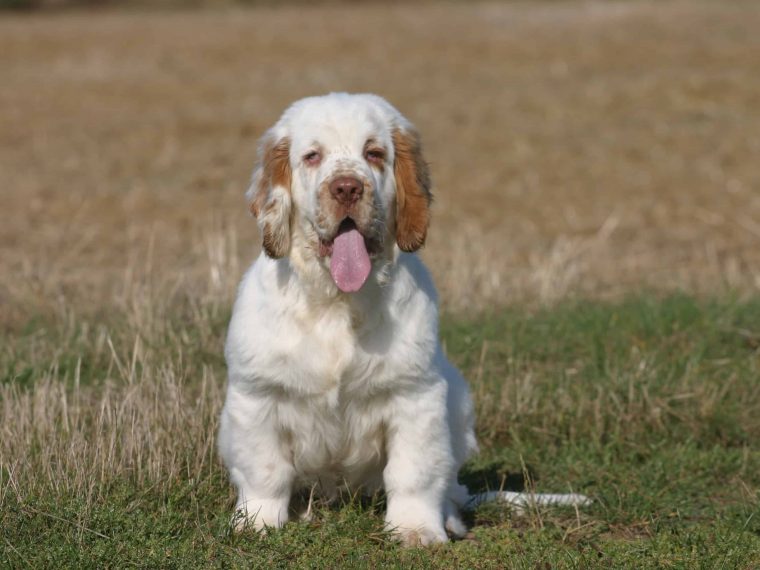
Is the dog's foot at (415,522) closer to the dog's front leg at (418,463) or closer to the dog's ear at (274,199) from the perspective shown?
the dog's front leg at (418,463)

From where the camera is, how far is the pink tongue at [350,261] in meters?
4.62

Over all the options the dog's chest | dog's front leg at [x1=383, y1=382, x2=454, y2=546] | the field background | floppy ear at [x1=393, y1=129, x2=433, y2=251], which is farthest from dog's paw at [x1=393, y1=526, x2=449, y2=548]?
floppy ear at [x1=393, y1=129, x2=433, y2=251]

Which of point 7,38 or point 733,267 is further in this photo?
point 7,38

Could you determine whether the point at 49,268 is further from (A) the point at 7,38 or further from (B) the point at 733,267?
(A) the point at 7,38

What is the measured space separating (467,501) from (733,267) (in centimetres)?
501

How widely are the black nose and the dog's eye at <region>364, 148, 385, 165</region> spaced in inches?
8.9

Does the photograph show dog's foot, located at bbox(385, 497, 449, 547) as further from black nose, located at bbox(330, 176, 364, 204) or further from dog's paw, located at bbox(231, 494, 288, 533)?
black nose, located at bbox(330, 176, 364, 204)

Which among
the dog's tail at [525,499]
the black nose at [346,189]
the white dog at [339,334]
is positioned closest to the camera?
the black nose at [346,189]

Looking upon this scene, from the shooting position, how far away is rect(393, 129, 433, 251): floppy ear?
188 inches

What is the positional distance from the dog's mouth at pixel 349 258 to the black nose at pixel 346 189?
104 millimetres

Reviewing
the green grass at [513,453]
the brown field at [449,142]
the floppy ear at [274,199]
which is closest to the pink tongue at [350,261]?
the floppy ear at [274,199]

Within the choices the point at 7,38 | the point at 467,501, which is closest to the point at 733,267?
the point at 467,501

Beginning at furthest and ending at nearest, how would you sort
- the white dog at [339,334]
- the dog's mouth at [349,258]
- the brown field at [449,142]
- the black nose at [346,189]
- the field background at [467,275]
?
the brown field at [449,142], the field background at [467,275], the white dog at [339,334], the dog's mouth at [349,258], the black nose at [346,189]

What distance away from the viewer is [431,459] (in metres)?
4.86
